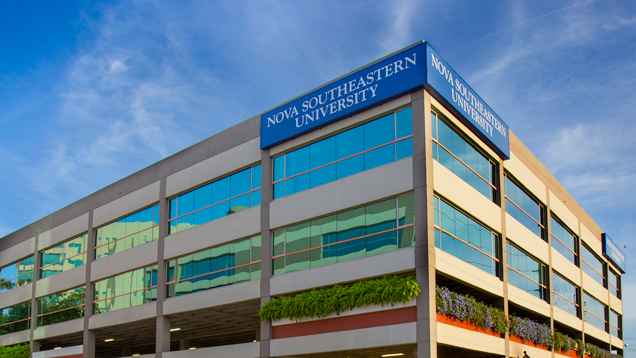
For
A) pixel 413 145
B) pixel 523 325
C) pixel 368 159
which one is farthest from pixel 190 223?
pixel 523 325

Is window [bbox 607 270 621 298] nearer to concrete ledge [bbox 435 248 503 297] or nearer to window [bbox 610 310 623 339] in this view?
window [bbox 610 310 623 339]

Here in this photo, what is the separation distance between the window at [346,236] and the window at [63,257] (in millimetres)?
16199

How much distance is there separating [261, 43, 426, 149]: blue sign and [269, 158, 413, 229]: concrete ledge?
2560mm

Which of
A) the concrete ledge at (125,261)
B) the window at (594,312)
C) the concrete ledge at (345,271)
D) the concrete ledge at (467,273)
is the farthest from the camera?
the window at (594,312)

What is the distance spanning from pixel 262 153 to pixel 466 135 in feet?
28.5

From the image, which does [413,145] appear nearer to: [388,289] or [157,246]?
[388,289]

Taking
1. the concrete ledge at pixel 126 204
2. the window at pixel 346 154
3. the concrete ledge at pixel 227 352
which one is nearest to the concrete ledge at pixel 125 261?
the concrete ledge at pixel 126 204

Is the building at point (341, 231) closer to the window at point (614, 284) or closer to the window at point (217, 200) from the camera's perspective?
the window at point (217, 200)

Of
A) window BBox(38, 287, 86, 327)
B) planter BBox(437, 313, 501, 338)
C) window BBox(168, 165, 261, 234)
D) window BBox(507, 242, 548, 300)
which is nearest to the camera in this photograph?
planter BBox(437, 313, 501, 338)

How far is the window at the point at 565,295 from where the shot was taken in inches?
1299

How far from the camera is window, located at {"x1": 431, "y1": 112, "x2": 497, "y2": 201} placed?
78.0ft

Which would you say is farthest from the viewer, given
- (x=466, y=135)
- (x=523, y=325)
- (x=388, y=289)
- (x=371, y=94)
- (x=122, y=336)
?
(x=122, y=336)

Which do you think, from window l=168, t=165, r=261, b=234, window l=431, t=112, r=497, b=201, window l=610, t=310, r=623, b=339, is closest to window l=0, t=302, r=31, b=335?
window l=168, t=165, r=261, b=234

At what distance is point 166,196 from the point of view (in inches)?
1264
